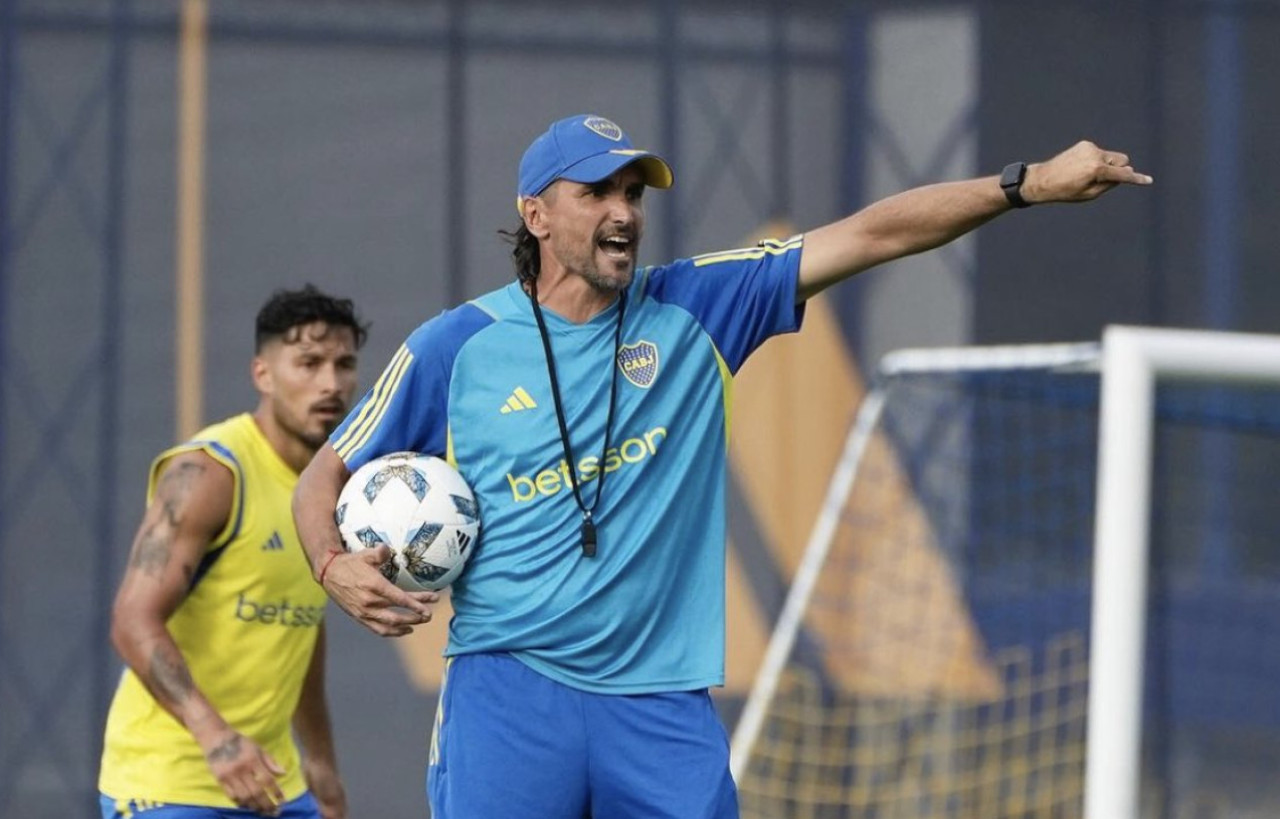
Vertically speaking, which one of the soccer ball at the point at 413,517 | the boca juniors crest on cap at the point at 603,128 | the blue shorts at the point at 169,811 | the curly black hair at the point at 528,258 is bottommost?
the blue shorts at the point at 169,811

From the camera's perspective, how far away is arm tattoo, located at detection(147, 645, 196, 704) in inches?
195

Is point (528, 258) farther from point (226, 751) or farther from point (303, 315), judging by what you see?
point (226, 751)

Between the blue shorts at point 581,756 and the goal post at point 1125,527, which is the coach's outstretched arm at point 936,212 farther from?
the goal post at point 1125,527

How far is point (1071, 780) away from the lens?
336 inches

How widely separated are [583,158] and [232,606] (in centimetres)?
159

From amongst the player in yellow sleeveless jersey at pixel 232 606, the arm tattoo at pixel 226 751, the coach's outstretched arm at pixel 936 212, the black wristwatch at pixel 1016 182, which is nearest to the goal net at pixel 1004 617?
the player in yellow sleeveless jersey at pixel 232 606

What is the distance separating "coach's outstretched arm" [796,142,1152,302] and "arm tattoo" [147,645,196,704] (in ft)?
5.42

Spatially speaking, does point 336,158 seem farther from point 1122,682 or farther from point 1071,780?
point 1122,682

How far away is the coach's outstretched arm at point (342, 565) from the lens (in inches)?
158

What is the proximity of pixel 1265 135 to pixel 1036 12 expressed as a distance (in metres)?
1.17

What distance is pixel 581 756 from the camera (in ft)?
13.9

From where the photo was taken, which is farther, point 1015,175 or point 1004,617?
point 1004,617

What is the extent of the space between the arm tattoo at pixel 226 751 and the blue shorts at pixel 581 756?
74 cm

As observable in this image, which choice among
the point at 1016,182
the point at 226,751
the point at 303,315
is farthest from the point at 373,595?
the point at 303,315
